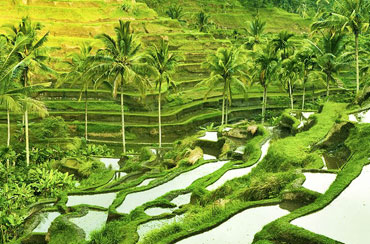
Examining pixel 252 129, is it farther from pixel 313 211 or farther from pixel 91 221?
pixel 313 211

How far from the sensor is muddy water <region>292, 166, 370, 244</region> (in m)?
7.86

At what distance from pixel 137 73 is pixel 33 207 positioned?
38.5ft

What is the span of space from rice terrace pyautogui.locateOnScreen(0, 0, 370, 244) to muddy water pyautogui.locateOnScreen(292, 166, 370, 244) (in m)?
0.04

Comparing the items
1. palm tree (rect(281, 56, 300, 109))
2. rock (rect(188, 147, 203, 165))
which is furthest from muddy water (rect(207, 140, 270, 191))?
palm tree (rect(281, 56, 300, 109))

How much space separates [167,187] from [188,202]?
207 cm

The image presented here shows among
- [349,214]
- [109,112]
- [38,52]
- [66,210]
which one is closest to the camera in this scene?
[349,214]

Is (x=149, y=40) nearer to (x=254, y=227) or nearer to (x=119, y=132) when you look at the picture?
(x=119, y=132)

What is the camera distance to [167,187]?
15141 mm

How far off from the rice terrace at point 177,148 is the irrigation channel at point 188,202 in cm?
5

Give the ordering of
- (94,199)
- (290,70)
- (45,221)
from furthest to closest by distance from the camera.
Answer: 1. (290,70)
2. (94,199)
3. (45,221)

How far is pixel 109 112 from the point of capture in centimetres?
3453

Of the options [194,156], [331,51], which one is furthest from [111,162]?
[331,51]

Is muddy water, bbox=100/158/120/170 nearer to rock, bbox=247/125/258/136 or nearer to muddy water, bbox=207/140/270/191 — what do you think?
rock, bbox=247/125/258/136

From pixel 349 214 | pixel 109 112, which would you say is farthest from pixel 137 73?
pixel 349 214
